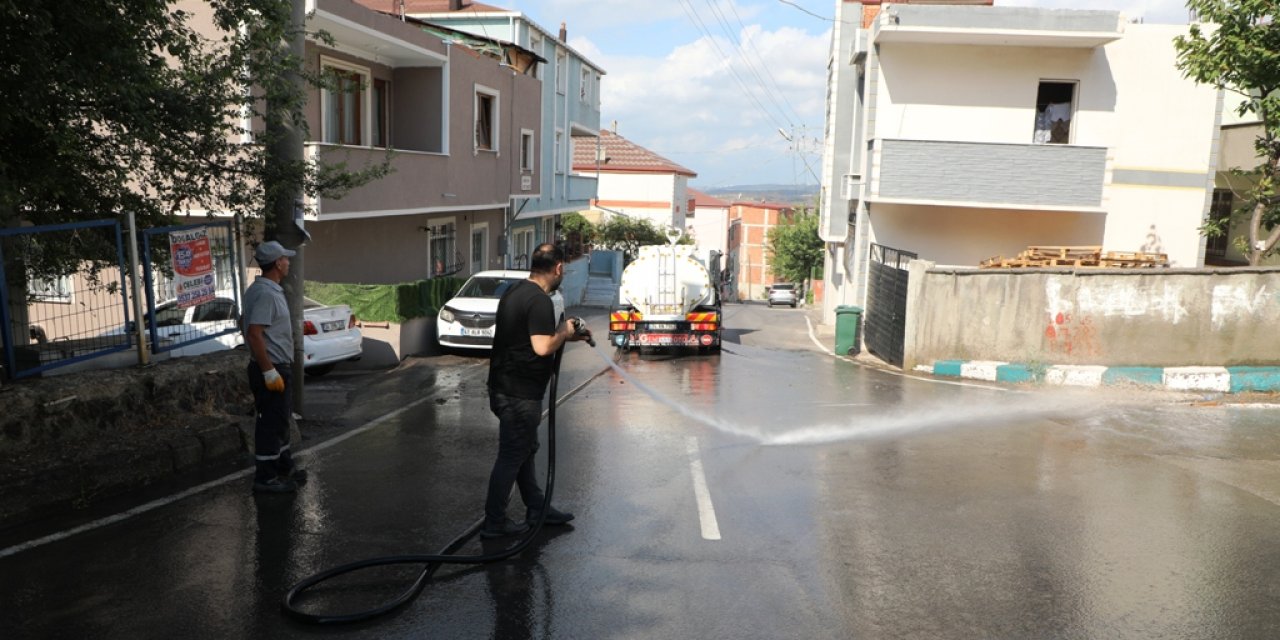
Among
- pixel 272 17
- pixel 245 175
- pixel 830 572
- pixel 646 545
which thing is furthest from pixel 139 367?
pixel 830 572

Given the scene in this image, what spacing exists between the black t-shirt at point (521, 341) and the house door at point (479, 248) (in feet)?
68.9

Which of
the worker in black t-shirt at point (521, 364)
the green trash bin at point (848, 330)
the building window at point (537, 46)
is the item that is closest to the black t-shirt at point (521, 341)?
the worker in black t-shirt at point (521, 364)

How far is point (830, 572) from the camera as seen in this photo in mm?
5852

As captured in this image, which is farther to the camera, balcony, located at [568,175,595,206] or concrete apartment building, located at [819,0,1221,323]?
balcony, located at [568,175,595,206]

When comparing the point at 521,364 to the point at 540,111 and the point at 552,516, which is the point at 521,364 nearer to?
the point at 552,516

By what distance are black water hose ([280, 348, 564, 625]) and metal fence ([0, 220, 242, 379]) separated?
12.0ft

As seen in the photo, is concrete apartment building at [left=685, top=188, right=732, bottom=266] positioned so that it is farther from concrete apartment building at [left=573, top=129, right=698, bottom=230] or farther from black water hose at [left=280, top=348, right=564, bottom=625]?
black water hose at [left=280, top=348, right=564, bottom=625]

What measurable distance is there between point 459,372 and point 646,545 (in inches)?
396

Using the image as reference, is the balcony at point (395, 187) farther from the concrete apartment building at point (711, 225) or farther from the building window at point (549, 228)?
the concrete apartment building at point (711, 225)

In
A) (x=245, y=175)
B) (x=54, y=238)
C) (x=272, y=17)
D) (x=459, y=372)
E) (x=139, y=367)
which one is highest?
(x=272, y=17)

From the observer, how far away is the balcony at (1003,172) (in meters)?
20.7

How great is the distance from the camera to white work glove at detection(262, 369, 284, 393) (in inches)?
271

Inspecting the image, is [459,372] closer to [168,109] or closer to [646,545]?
[168,109]

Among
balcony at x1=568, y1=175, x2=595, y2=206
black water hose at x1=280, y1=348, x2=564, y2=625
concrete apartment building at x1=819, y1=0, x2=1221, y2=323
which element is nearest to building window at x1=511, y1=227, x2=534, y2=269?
balcony at x1=568, y1=175, x2=595, y2=206
